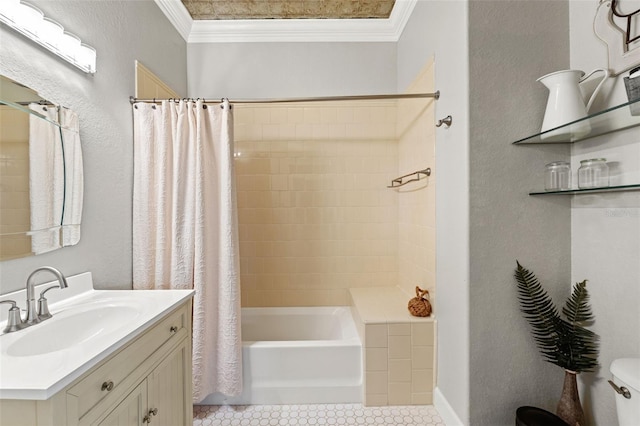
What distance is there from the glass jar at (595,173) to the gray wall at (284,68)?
1799mm

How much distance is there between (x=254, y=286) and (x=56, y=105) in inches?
73.0

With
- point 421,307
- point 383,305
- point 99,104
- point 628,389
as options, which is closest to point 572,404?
point 628,389

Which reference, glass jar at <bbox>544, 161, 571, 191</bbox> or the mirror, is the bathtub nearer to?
the mirror

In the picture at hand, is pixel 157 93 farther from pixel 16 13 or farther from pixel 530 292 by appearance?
pixel 530 292

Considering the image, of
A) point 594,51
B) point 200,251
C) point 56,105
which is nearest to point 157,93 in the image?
point 56,105

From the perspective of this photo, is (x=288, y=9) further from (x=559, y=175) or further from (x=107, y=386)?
(x=107, y=386)

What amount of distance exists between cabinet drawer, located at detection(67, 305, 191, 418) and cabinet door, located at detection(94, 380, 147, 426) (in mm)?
41

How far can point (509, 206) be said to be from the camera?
1504 millimetres

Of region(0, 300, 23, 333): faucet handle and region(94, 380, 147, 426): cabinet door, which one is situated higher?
region(0, 300, 23, 333): faucet handle

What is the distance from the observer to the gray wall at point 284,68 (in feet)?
8.79

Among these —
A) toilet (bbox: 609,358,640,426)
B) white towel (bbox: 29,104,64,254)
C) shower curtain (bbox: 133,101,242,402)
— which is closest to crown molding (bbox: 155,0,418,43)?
shower curtain (bbox: 133,101,242,402)

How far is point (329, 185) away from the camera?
2.70 metres

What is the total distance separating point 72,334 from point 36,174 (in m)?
0.66

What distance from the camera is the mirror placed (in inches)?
44.1
